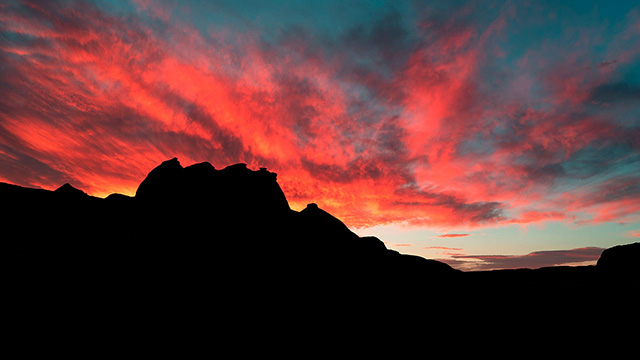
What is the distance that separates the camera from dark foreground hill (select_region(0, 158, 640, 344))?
3247 centimetres

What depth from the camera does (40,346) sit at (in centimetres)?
2498

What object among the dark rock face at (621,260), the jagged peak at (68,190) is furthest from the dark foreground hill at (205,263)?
the dark rock face at (621,260)

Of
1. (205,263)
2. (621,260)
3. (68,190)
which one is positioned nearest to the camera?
(205,263)

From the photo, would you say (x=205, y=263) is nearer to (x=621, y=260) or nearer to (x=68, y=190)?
(x=68, y=190)

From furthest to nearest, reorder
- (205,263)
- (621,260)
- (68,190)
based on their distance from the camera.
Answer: (621,260) → (68,190) → (205,263)

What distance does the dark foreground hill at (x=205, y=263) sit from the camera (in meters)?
32.5

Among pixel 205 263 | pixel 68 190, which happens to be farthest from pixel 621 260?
pixel 68 190

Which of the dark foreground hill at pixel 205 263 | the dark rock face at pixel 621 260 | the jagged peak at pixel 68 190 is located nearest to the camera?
the dark foreground hill at pixel 205 263

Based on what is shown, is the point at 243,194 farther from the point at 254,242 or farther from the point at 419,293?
the point at 419,293

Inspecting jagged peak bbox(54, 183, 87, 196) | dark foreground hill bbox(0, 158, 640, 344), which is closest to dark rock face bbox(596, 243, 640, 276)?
dark foreground hill bbox(0, 158, 640, 344)

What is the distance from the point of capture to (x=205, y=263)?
1521 inches

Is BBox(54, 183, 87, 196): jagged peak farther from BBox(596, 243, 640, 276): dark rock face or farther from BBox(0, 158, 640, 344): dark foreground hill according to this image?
BBox(596, 243, 640, 276): dark rock face

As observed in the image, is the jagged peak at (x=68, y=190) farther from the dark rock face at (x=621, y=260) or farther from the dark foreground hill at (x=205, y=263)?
the dark rock face at (x=621, y=260)

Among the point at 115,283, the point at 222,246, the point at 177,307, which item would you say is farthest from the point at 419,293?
the point at 115,283
